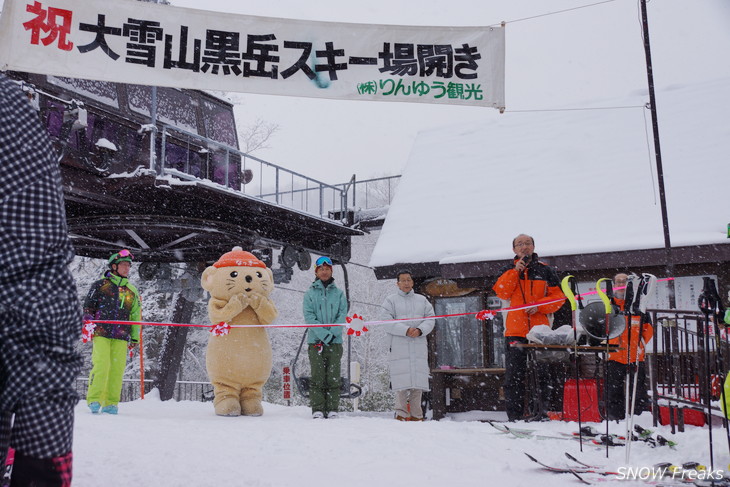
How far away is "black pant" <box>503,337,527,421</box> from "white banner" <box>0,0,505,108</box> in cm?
249

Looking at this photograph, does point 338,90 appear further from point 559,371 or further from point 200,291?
point 200,291

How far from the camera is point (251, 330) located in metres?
7.41

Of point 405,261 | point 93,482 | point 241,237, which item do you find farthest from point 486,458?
point 241,237

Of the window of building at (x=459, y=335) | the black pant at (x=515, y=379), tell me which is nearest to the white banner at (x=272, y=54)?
the black pant at (x=515, y=379)

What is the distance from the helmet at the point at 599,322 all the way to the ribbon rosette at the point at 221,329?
13.0 feet

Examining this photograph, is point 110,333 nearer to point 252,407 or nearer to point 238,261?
point 238,261

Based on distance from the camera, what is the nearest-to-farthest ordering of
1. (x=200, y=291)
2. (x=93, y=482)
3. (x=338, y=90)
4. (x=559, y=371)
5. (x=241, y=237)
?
(x=93, y=482) → (x=338, y=90) → (x=559, y=371) → (x=241, y=237) → (x=200, y=291)

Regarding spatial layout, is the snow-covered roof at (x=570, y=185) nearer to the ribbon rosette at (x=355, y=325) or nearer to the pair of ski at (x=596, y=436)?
the ribbon rosette at (x=355, y=325)

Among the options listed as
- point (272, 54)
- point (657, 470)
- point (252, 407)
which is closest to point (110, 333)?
point (252, 407)

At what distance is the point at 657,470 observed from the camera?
359cm

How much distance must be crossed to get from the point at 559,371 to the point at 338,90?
498 centimetres

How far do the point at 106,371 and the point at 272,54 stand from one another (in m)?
4.18

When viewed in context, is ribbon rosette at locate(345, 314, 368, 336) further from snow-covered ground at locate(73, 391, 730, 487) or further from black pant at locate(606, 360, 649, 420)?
black pant at locate(606, 360, 649, 420)

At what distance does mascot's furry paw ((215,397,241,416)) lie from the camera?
23.6 feet
